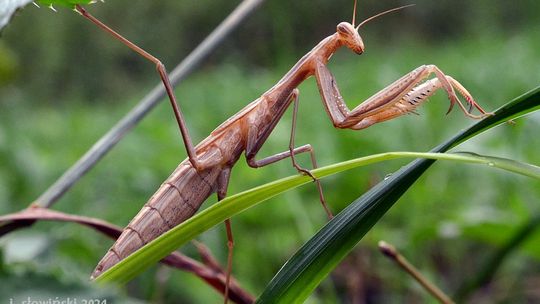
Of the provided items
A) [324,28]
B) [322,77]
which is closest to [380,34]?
[324,28]

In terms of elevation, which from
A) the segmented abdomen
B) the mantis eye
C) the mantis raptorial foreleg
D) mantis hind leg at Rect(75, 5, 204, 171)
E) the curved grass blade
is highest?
mantis hind leg at Rect(75, 5, 204, 171)

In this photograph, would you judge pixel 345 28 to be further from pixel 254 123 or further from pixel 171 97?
pixel 171 97

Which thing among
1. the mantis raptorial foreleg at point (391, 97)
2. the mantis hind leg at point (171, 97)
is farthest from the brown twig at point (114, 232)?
the mantis raptorial foreleg at point (391, 97)

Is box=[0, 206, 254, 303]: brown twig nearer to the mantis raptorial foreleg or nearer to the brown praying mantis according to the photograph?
the brown praying mantis

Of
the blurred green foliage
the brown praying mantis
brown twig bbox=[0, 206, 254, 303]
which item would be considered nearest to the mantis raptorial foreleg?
the brown praying mantis

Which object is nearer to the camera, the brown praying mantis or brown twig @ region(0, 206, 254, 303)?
brown twig @ region(0, 206, 254, 303)

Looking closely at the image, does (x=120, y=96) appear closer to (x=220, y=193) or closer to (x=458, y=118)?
(x=458, y=118)

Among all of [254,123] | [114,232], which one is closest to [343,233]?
[114,232]
